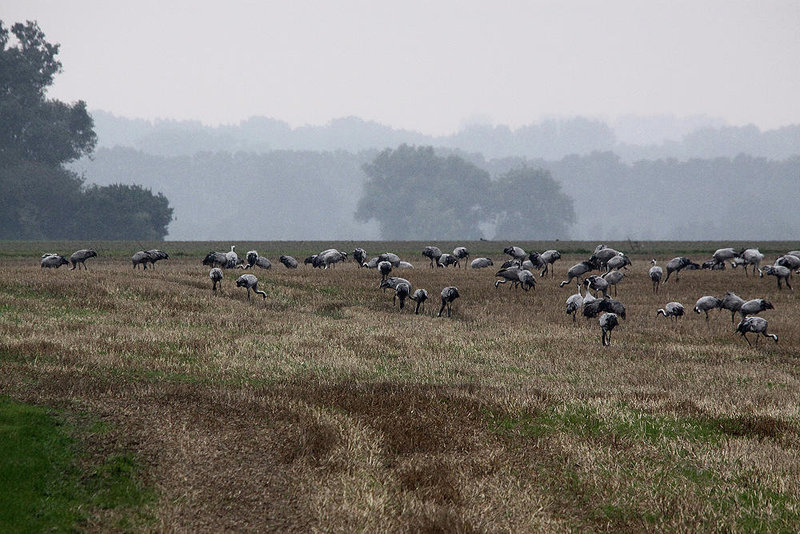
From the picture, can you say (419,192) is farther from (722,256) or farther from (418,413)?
(418,413)

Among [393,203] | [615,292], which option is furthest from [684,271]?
[393,203]

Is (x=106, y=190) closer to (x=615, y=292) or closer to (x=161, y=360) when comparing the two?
(x=615, y=292)

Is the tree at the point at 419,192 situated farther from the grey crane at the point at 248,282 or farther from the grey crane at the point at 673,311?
the grey crane at the point at 673,311

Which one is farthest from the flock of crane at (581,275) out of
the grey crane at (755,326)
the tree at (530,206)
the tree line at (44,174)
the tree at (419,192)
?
the tree at (530,206)

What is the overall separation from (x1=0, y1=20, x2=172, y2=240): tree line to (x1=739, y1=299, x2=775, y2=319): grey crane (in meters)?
80.2

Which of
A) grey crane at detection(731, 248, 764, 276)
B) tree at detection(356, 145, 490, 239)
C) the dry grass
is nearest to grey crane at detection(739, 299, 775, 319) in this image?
the dry grass

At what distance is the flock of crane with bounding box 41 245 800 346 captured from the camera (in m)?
24.9

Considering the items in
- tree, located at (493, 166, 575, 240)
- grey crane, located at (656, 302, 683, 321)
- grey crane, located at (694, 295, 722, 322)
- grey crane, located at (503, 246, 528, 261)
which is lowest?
grey crane, located at (656, 302, 683, 321)

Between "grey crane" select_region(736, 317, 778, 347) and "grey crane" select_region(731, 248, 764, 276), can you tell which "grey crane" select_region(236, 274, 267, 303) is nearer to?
"grey crane" select_region(736, 317, 778, 347)

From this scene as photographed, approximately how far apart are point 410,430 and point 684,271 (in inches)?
1325

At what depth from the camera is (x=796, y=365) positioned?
19.5 meters

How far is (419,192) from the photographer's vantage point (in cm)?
15088

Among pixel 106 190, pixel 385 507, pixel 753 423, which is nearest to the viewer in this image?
→ pixel 385 507

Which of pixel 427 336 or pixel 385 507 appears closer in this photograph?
pixel 385 507
